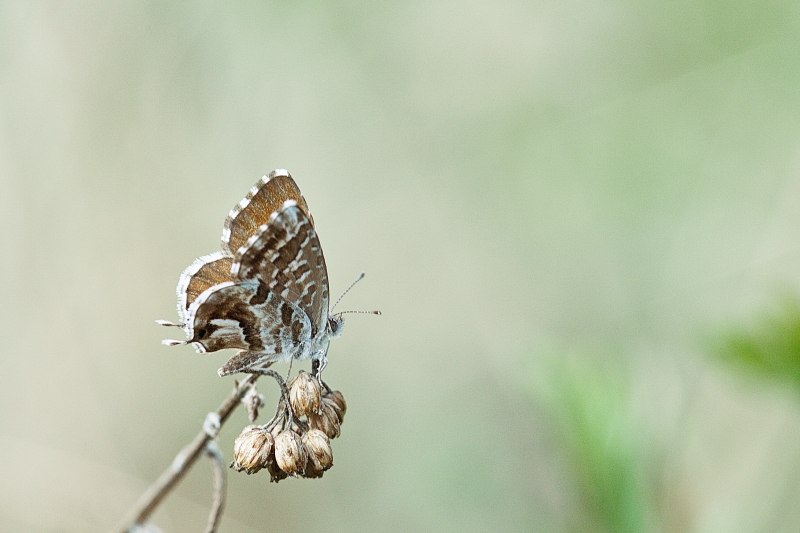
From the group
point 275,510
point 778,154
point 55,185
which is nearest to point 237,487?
point 275,510

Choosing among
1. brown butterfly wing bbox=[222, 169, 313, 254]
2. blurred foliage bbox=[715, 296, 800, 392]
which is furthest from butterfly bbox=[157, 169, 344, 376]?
blurred foliage bbox=[715, 296, 800, 392]

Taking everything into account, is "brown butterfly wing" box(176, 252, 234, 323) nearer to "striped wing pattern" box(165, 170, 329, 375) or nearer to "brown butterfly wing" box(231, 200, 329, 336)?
"striped wing pattern" box(165, 170, 329, 375)

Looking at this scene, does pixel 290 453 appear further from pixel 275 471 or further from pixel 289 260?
pixel 289 260

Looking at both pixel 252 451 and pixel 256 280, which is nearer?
pixel 252 451

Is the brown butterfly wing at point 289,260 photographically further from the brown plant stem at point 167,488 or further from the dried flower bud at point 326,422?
the brown plant stem at point 167,488

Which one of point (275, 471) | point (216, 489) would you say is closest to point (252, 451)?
point (275, 471)

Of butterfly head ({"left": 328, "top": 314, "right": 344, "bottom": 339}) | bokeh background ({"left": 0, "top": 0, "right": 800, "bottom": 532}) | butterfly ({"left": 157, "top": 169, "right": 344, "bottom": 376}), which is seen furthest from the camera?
bokeh background ({"left": 0, "top": 0, "right": 800, "bottom": 532})
